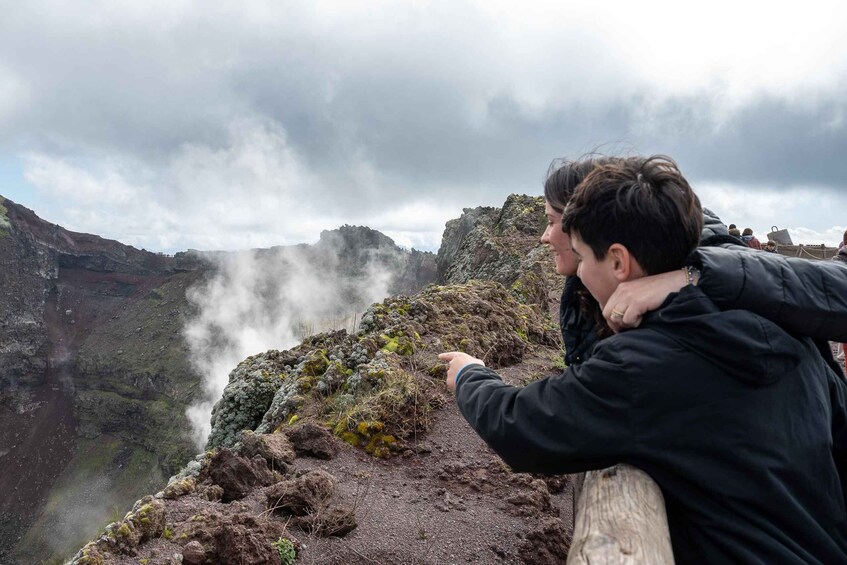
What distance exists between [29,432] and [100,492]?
20.3m

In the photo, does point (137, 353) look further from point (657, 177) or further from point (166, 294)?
point (657, 177)

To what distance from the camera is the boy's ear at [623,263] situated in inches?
75.1

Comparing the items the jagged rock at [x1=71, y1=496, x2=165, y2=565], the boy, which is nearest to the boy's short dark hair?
the boy

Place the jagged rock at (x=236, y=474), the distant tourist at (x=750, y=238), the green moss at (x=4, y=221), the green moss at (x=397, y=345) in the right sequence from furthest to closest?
1. the green moss at (x=4, y=221)
2. the distant tourist at (x=750, y=238)
3. the green moss at (x=397, y=345)
4. the jagged rock at (x=236, y=474)

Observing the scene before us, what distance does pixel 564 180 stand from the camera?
9.39 feet

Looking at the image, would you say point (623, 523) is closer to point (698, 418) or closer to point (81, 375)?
point (698, 418)

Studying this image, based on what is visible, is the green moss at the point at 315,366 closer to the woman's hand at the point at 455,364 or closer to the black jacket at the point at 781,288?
the woman's hand at the point at 455,364

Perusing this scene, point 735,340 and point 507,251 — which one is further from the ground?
point 507,251

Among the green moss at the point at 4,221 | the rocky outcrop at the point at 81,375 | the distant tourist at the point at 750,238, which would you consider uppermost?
the green moss at the point at 4,221

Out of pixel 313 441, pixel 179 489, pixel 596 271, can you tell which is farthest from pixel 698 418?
pixel 313 441

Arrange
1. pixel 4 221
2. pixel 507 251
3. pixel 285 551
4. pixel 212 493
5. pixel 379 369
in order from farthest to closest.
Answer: pixel 4 221 → pixel 507 251 → pixel 379 369 → pixel 212 493 → pixel 285 551

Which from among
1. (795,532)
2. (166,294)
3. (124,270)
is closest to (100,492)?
(166,294)

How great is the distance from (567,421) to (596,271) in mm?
610

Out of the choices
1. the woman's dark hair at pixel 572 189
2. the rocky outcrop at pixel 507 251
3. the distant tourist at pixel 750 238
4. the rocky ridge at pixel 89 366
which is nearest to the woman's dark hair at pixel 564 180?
the woman's dark hair at pixel 572 189
